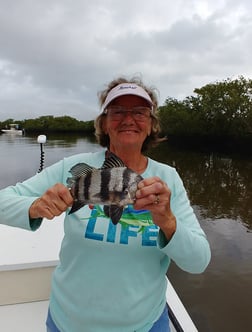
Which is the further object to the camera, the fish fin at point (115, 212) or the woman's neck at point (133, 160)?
the woman's neck at point (133, 160)

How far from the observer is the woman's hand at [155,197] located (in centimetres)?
137

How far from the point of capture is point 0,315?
287 cm

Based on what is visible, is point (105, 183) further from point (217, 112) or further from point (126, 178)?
point (217, 112)

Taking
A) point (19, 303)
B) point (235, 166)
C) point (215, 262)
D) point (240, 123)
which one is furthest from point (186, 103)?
point (19, 303)

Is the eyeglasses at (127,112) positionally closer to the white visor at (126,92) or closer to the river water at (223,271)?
the white visor at (126,92)

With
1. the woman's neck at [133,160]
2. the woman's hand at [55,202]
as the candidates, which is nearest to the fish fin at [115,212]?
the woman's hand at [55,202]

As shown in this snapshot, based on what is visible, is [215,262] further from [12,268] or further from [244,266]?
[12,268]

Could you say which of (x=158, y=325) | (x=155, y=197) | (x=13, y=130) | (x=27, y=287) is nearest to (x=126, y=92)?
(x=155, y=197)

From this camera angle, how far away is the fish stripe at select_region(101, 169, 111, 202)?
57.3 inches

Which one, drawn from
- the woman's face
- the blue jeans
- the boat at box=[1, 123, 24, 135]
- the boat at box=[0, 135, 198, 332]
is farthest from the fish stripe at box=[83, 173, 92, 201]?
the boat at box=[1, 123, 24, 135]

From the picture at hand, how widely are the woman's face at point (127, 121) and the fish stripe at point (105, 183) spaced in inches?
13.9

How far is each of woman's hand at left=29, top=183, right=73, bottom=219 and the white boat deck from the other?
165 centimetres

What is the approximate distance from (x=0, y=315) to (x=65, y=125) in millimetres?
101676

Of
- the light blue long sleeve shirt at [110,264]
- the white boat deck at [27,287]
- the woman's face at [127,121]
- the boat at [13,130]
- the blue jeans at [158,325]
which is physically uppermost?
the woman's face at [127,121]
